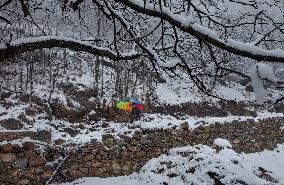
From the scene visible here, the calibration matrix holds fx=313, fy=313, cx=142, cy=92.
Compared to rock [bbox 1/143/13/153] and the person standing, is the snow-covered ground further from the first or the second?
the person standing

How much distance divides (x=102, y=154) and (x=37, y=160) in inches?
61.6

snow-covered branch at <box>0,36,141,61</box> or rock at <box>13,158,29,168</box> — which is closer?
snow-covered branch at <box>0,36,141,61</box>

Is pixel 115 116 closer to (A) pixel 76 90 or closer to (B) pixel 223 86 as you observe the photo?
(A) pixel 76 90

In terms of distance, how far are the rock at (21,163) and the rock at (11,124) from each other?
500 centimetres

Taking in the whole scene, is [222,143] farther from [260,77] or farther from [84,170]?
→ [260,77]

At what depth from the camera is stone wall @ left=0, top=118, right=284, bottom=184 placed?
227 inches

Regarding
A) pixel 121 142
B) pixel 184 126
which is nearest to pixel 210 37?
pixel 121 142

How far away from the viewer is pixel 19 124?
10.6 meters

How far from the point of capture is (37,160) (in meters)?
5.92

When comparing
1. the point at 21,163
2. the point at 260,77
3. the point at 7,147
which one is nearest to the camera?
the point at 260,77

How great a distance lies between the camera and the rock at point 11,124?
10484mm

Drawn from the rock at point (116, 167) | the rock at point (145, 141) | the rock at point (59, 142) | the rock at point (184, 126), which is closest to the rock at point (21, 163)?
the rock at point (59, 142)

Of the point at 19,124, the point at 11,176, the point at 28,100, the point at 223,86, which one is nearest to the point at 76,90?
the point at 28,100

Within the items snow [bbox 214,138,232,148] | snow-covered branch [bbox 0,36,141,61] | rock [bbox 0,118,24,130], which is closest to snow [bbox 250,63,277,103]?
snow-covered branch [bbox 0,36,141,61]
